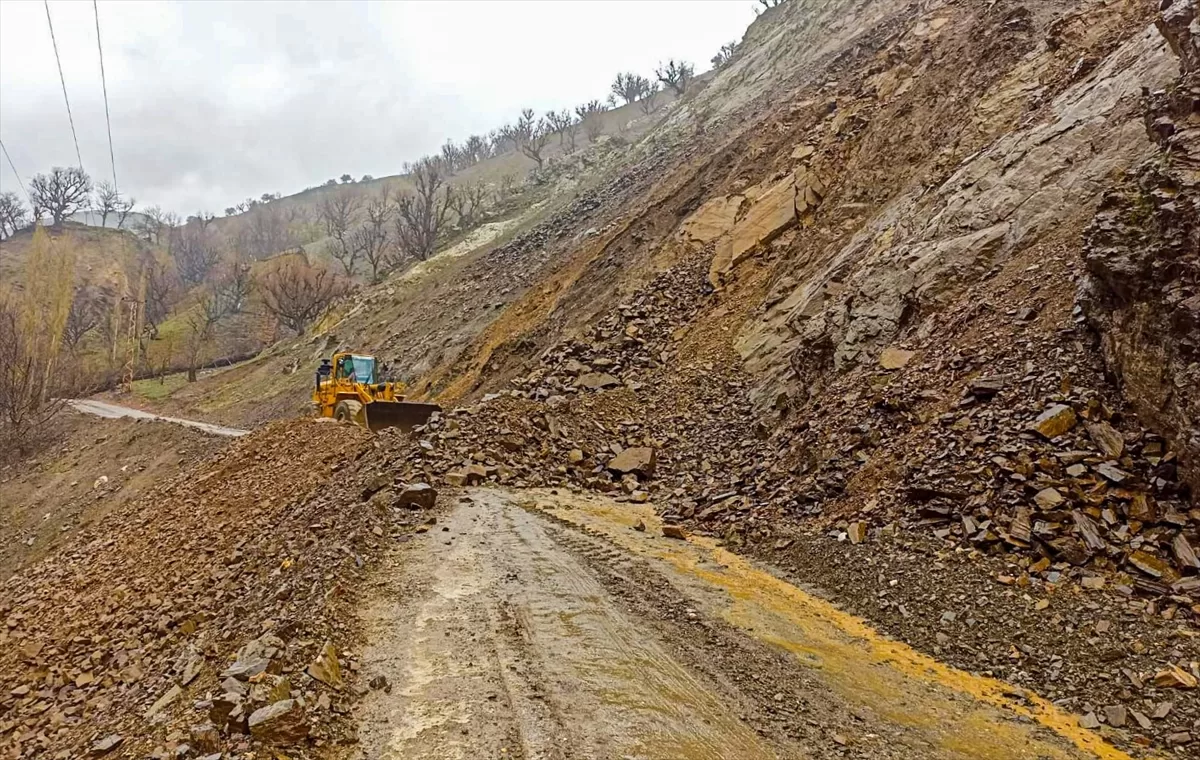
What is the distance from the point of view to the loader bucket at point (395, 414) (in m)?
15.6

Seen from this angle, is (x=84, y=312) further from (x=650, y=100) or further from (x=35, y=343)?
(x=650, y=100)

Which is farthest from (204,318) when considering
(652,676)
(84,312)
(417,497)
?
(652,676)

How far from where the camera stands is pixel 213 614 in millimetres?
7852

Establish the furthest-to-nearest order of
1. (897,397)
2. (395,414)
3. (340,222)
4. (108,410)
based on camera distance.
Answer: (340,222), (108,410), (395,414), (897,397)

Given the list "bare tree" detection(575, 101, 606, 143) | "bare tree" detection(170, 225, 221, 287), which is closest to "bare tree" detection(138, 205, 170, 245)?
"bare tree" detection(170, 225, 221, 287)

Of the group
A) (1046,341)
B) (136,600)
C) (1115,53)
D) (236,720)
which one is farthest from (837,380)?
(136,600)

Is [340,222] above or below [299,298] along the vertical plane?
above

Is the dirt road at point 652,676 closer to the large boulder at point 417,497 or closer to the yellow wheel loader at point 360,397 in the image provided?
the large boulder at point 417,497

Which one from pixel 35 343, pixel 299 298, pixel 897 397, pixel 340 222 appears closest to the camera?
pixel 897 397

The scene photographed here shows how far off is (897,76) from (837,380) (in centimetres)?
1113

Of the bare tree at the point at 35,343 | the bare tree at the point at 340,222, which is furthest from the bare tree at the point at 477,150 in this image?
the bare tree at the point at 35,343

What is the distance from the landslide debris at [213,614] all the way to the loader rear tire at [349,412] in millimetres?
1199

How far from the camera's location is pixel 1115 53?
1130 cm

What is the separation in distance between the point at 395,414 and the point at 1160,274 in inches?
538
